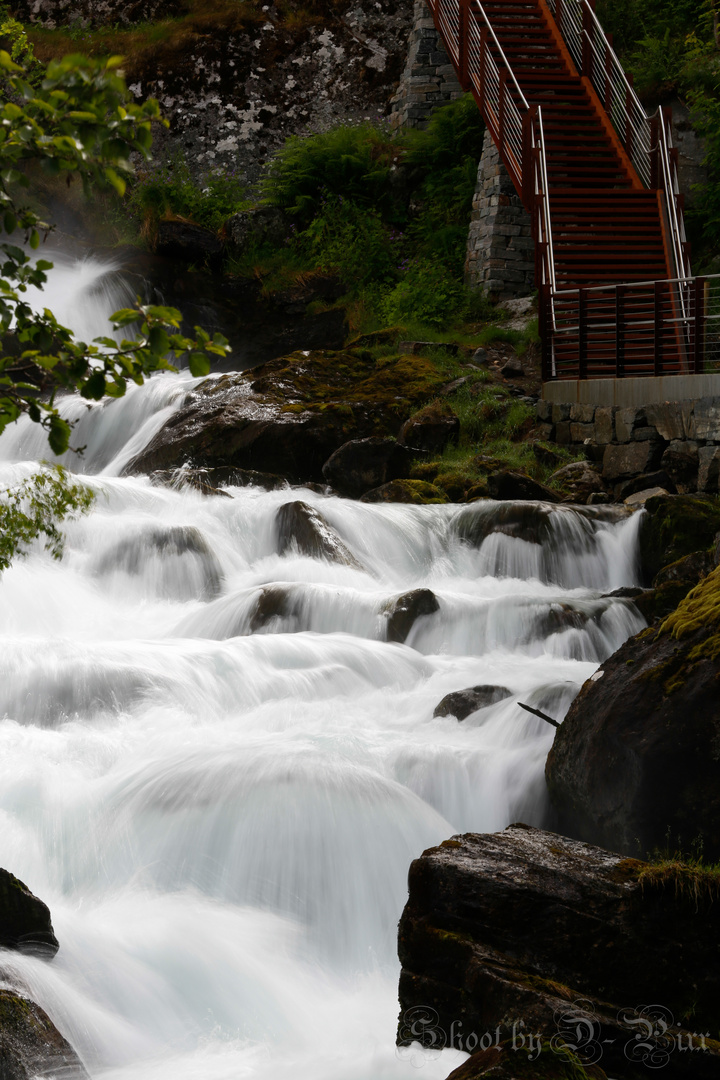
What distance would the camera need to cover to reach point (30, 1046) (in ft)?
11.3

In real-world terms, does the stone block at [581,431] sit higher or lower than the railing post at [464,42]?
lower

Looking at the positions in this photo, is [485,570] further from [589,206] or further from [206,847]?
[589,206]

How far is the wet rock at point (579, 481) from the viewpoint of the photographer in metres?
11.7

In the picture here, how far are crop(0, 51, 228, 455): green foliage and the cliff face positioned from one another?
71.6ft

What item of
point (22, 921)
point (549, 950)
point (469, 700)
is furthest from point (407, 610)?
point (549, 950)

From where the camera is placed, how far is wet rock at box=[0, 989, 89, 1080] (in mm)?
3352

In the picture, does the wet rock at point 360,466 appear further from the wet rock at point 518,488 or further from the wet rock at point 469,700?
the wet rock at point 469,700

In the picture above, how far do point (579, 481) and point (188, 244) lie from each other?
1186 cm

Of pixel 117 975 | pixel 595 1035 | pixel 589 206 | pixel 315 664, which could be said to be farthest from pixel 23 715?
pixel 589 206

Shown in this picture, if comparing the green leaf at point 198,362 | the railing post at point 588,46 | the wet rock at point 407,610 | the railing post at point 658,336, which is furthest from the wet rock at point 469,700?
the railing post at point 588,46

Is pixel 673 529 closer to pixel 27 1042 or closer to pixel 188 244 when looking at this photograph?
pixel 27 1042

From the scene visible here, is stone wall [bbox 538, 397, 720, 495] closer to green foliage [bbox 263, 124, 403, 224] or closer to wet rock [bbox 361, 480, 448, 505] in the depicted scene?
wet rock [bbox 361, 480, 448, 505]

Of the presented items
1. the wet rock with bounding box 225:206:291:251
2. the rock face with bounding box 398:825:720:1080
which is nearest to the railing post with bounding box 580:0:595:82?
the wet rock with bounding box 225:206:291:251

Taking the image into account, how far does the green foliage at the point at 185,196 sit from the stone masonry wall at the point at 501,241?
6.79m
